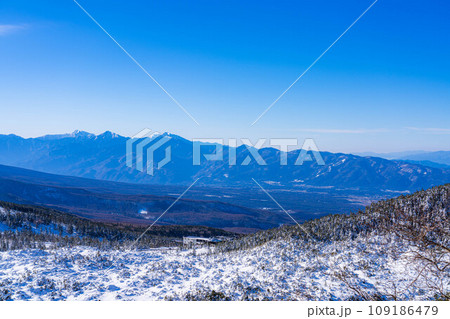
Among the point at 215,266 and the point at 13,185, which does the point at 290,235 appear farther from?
the point at 13,185

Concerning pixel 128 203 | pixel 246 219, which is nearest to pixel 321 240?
pixel 246 219

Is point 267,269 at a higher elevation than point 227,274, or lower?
higher

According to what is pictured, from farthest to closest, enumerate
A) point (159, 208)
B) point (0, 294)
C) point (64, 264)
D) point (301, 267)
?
point (159, 208), point (64, 264), point (301, 267), point (0, 294)

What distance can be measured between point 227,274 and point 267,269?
3313 mm

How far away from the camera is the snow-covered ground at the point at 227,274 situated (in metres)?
18.5

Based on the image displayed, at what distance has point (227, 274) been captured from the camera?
22594mm

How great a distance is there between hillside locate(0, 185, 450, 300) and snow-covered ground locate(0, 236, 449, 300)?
7cm

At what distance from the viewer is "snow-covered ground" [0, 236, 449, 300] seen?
1848 cm

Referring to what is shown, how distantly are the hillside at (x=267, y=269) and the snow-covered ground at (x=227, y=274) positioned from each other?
66 millimetres

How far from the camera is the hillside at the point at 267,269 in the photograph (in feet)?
60.6

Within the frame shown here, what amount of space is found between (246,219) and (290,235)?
410 feet

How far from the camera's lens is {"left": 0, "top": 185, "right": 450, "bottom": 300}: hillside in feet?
60.6

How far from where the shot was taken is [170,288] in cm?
2031

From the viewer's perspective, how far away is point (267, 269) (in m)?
22.7
